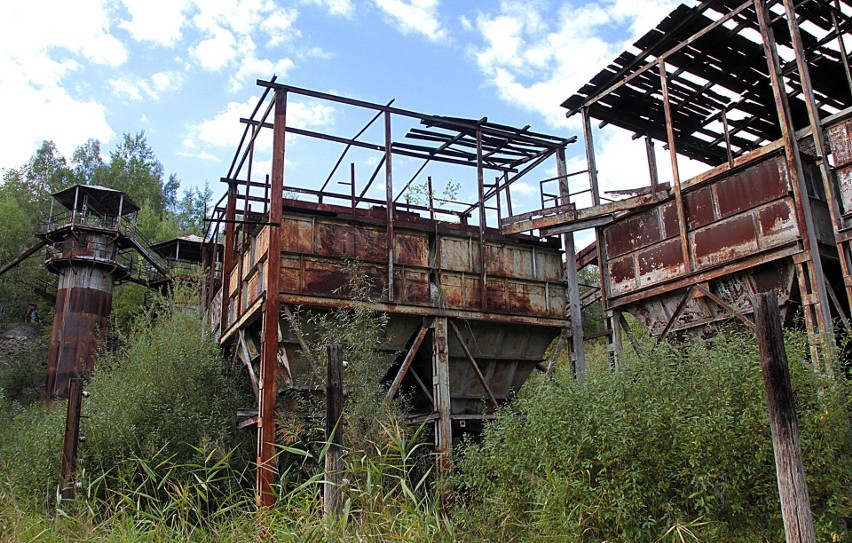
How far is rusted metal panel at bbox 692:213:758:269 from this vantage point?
40.1ft

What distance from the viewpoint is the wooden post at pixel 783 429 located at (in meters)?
5.67

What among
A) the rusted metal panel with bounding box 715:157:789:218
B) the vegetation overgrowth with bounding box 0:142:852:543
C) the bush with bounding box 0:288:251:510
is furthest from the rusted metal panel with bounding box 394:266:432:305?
the rusted metal panel with bounding box 715:157:789:218

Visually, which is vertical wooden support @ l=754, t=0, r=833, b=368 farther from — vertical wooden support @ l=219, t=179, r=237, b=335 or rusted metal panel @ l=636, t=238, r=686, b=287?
vertical wooden support @ l=219, t=179, r=237, b=335

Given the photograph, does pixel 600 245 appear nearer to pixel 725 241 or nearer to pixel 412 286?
pixel 725 241

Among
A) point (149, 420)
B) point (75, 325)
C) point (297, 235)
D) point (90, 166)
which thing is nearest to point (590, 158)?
point (297, 235)

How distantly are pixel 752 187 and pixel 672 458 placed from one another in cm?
579

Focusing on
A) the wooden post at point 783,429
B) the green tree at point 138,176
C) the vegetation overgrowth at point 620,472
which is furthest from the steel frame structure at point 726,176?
the green tree at point 138,176

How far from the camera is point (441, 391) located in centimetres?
1384

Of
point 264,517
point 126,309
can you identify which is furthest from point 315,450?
point 126,309

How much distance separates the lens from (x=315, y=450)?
12.6 metres

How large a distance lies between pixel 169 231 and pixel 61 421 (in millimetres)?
27260

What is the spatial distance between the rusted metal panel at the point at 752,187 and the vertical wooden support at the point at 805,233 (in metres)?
0.25

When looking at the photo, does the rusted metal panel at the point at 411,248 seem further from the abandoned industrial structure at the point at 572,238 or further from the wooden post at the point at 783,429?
the wooden post at the point at 783,429

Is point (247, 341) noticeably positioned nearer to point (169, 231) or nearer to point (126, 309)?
point (126, 309)
